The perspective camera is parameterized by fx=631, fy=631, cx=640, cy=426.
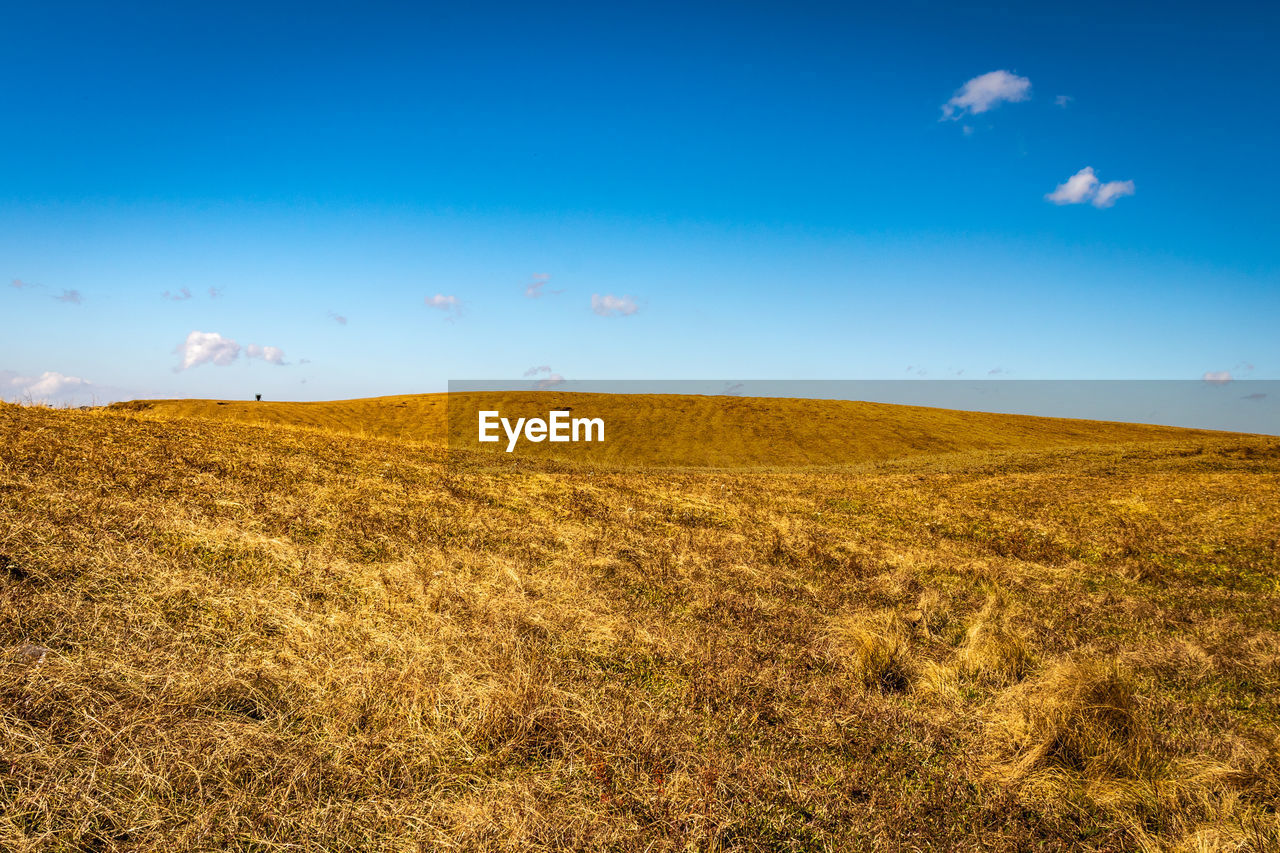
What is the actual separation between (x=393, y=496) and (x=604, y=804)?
10.2 metres

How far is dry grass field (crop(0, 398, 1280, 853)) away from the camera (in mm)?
4191

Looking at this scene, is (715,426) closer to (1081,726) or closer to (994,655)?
(994,655)

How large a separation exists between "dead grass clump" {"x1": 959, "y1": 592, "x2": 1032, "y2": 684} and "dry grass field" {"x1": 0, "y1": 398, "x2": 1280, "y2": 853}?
0.05 metres

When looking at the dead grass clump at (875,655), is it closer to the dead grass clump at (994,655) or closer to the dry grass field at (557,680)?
the dry grass field at (557,680)

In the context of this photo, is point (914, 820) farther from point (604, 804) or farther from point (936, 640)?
point (936, 640)

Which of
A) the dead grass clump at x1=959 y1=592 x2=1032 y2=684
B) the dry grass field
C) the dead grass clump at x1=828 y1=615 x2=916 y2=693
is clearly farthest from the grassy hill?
the dead grass clump at x1=828 y1=615 x2=916 y2=693

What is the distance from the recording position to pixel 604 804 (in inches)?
171

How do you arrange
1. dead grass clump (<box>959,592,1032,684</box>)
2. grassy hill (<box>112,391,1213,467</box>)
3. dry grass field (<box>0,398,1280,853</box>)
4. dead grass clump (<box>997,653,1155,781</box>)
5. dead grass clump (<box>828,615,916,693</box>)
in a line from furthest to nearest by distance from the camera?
1. grassy hill (<box>112,391,1213,467</box>)
2. dead grass clump (<box>959,592,1032,684</box>)
3. dead grass clump (<box>828,615,916,693</box>)
4. dead grass clump (<box>997,653,1155,781</box>)
5. dry grass field (<box>0,398,1280,853</box>)

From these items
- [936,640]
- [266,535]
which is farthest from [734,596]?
[266,535]

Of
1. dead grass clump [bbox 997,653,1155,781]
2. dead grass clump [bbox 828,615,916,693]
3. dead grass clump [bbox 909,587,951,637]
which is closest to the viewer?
dead grass clump [bbox 997,653,1155,781]

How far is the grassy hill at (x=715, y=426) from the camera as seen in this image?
51.8 m

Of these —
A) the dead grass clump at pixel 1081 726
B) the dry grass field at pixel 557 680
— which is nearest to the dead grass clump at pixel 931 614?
the dry grass field at pixel 557 680

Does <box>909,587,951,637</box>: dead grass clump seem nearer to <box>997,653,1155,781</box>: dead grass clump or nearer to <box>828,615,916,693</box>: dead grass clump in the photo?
<box>828,615,916,693</box>: dead grass clump

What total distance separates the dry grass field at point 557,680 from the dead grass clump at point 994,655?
0.05m
